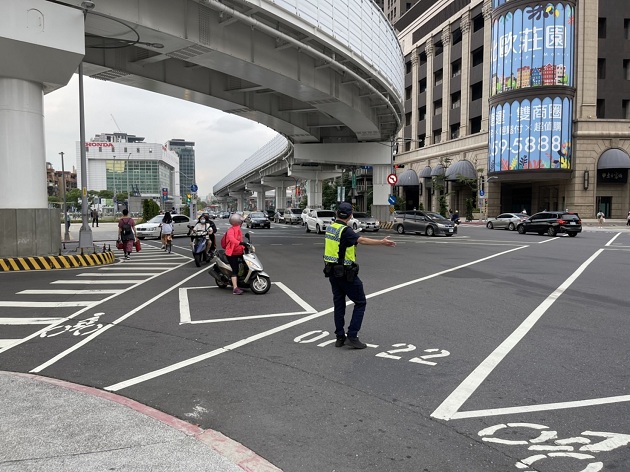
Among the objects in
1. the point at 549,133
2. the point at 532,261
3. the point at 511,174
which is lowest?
the point at 532,261

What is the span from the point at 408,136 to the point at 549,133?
2870 cm

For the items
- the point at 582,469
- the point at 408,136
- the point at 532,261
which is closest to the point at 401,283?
the point at 532,261

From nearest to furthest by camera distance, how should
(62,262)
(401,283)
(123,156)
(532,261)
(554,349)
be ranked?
1. (554,349)
2. (401,283)
3. (62,262)
4. (532,261)
5. (123,156)

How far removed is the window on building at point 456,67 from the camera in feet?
201

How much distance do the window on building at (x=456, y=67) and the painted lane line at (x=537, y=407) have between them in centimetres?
6199

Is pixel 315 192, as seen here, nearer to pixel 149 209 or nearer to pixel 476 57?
pixel 149 209

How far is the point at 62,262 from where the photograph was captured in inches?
588

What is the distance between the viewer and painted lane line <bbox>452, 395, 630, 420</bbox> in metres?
4.33

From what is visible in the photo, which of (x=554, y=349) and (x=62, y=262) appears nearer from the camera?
(x=554, y=349)

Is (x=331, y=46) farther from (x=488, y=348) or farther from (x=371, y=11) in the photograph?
(x=488, y=348)

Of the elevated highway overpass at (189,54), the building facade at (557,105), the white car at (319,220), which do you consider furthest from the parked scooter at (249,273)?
the building facade at (557,105)

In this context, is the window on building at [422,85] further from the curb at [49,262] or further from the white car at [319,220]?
the curb at [49,262]

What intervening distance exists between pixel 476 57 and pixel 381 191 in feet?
93.5

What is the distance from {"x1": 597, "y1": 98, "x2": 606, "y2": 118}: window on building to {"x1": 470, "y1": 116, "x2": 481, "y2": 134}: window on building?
1244cm
